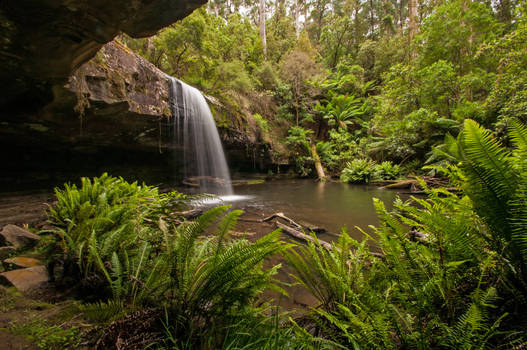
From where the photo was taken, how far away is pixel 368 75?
2005cm

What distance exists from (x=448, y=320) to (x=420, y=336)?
248mm

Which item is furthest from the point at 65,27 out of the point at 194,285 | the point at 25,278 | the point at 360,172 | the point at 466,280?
the point at 360,172

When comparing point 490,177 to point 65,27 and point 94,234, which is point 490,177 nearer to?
point 94,234

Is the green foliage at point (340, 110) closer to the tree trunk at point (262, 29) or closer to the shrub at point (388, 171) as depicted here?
the shrub at point (388, 171)

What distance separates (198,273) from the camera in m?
1.28

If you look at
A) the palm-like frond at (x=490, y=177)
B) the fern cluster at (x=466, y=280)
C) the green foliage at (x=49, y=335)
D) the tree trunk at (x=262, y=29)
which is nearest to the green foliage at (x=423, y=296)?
the fern cluster at (x=466, y=280)

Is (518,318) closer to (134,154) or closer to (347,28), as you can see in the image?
(134,154)

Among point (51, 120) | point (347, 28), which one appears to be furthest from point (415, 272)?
point (347, 28)

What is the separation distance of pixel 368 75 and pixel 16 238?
24.5m

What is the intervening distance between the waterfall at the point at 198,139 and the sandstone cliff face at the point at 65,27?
4215mm

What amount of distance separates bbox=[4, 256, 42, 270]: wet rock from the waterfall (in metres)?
6.38

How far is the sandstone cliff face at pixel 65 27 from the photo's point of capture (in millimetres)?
2273

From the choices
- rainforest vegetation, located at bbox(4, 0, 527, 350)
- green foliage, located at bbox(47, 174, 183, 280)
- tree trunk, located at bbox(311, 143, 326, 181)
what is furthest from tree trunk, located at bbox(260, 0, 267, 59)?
green foliage, located at bbox(47, 174, 183, 280)

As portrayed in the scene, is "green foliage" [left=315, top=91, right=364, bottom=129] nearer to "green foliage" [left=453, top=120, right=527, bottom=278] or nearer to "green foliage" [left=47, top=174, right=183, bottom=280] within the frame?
"green foliage" [left=453, top=120, right=527, bottom=278]
